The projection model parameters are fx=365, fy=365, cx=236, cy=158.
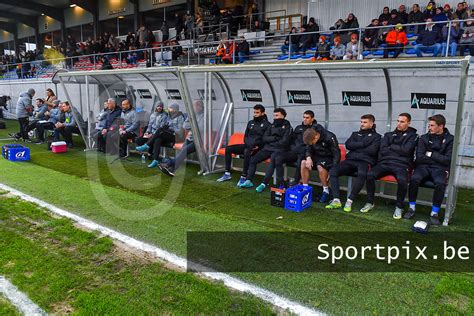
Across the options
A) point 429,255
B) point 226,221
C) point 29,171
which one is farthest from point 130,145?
point 429,255

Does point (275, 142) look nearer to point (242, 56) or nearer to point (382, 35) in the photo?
point (382, 35)

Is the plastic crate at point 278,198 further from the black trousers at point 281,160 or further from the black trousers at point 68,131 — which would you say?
the black trousers at point 68,131

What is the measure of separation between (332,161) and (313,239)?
1.99 metres

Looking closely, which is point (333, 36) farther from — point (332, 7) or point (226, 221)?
point (226, 221)

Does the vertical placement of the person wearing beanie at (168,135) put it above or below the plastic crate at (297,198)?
above

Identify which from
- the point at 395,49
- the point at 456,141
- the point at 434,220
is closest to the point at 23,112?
the point at 395,49

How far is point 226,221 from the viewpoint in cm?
497

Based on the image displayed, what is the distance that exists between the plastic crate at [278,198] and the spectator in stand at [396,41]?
5262mm

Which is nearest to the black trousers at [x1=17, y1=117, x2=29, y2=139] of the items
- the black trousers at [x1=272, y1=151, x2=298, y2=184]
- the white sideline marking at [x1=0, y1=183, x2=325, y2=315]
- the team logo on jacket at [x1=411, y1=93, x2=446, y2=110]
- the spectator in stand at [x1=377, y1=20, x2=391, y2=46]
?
the white sideline marking at [x1=0, y1=183, x2=325, y2=315]

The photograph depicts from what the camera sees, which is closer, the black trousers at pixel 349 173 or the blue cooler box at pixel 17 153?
the black trousers at pixel 349 173

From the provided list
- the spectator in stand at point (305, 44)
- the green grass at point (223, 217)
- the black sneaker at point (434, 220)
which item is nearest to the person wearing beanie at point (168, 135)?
the green grass at point (223, 217)

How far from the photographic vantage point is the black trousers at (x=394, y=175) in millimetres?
5195

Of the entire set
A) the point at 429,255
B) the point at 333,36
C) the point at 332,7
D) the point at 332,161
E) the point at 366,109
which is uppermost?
the point at 332,7

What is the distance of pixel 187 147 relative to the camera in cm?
792
